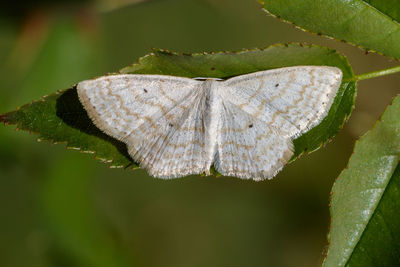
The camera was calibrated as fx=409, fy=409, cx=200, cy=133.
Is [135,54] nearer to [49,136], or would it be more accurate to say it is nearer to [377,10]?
[49,136]

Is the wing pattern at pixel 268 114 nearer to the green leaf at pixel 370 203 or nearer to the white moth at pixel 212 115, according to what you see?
the white moth at pixel 212 115

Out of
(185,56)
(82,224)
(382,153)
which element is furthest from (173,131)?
(82,224)

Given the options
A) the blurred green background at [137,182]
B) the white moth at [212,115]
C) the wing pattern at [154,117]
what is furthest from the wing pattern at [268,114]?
the blurred green background at [137,182]

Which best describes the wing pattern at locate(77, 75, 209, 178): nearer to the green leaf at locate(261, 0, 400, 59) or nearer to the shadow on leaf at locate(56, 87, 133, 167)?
the shadow on leaf at locate(56, 87, 133, 167)

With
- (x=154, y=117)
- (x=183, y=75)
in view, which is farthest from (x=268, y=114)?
(x=154, y=117)

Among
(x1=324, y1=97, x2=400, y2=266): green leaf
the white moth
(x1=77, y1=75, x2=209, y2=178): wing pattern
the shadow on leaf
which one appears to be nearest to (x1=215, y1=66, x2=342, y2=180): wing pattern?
the white moth

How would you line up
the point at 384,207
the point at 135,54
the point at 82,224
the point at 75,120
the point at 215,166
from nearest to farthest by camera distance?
the point at 384,207
the point at 75,120
the point at 215,166
the point at 82,224
the point at 135,54
